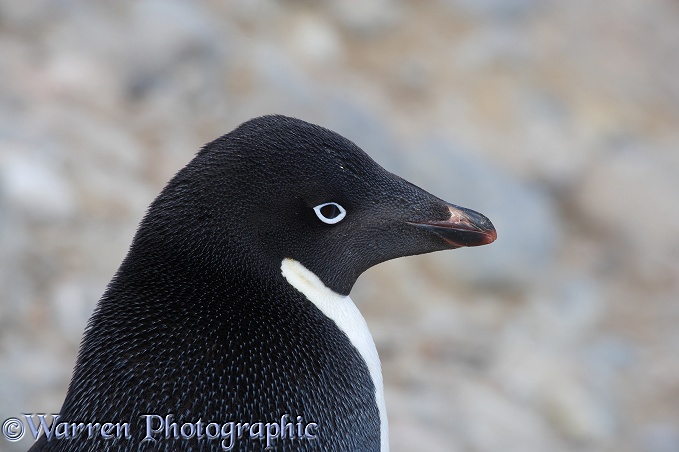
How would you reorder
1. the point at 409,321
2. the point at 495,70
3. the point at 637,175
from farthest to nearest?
1. the point at 495,70
2. the point at 637,175
3. the point at 409,321

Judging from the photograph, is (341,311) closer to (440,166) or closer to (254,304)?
(254,304)

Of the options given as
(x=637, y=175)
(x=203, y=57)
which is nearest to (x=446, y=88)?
(x=637, y=175)

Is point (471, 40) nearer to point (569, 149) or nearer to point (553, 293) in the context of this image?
point (569, 149)

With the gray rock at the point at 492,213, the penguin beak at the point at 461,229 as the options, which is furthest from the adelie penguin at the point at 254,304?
the gray rock at the point at 492,213

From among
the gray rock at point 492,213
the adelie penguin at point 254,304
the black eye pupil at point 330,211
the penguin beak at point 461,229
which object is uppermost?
the gray rock at point 492,213

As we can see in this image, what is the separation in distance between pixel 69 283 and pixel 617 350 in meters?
2.64

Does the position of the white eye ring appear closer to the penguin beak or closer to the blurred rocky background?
the penguin beak

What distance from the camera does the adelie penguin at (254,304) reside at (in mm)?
1536

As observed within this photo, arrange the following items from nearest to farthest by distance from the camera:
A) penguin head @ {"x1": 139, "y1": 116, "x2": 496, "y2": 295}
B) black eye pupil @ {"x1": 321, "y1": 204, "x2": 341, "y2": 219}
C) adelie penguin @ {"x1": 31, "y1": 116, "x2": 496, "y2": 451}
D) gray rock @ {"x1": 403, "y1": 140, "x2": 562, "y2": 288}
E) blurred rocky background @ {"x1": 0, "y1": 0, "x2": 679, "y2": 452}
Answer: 1. adelie penguin @ {"x1": 31, "y1": 116, "x2": 496, "y2": 451}
2. penguin head @ {"x1": 139, "y1": 116, "x2": 496, "y2": 295}
3. black eye pupil @ {"x1": 321, "y1": 204, "x2": 341, "y2": 219}
4. blurred rocky background @ {"x1": 0, "y1": 0, "x2": 679, "y2": 452}
5. gray rock @ {"x1": 403, "y1": 140, "x2": 562, "y2": 288}

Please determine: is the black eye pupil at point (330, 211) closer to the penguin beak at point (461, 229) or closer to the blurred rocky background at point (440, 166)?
the penguin beak at point (461, 229)

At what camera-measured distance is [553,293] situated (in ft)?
16.2

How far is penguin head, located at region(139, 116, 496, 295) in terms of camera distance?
1700 millimetres

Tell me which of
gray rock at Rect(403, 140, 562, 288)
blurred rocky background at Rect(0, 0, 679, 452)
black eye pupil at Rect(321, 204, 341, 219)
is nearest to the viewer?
black eye pupil at Rect(321, 204, 341, 219)

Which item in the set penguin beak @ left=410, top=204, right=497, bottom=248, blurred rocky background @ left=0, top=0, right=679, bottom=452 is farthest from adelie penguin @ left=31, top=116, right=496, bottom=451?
blurred rocky background @ left=0, top=0, right=679, bottom=452
